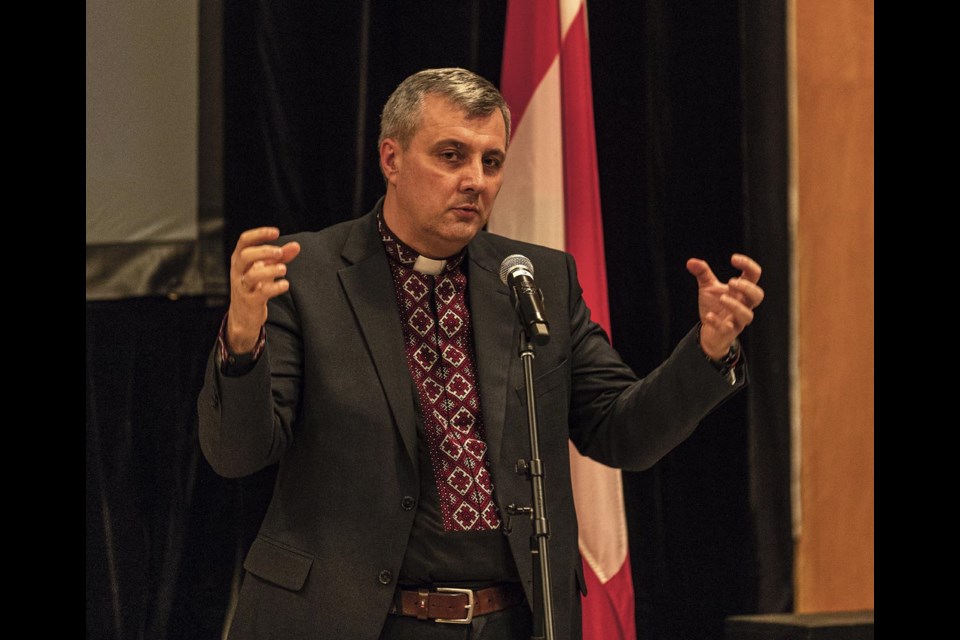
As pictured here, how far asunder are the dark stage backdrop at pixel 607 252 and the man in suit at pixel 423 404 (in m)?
0.80

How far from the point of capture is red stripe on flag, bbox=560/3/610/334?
3441 millimetres

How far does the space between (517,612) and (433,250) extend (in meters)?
0.83

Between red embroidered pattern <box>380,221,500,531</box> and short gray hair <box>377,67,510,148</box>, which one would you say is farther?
short gray hair <box>377,67,510,148</box>

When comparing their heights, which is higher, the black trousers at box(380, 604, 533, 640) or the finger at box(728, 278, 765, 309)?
the finger at box(728, 278, 765, 309)

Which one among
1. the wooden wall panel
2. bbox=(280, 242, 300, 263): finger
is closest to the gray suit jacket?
bbox=(280, 242, 300, 263): finger

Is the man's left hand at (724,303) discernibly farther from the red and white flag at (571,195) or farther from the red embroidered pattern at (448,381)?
the red and white flag at (571,195)

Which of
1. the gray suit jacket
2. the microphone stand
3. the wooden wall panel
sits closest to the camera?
the microphone stand

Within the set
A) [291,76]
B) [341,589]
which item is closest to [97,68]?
[291,76]

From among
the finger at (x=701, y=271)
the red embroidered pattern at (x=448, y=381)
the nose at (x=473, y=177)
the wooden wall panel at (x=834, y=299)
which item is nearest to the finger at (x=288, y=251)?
the red embroidered pattern at (x=448, y=381)

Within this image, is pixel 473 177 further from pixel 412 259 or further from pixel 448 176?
pixel 412 259

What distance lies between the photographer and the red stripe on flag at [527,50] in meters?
3.47

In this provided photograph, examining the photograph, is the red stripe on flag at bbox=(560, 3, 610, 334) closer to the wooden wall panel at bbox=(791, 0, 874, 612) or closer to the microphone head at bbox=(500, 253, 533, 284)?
the wooden wall panel at bbox=(791, 0, 874, 612)

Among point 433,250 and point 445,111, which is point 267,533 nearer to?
point 433,250

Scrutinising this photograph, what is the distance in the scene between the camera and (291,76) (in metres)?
3.40
